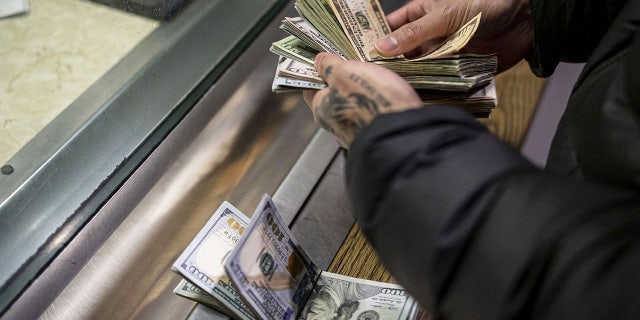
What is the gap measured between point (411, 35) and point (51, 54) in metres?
0.73

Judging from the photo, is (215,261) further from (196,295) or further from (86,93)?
(86,93)

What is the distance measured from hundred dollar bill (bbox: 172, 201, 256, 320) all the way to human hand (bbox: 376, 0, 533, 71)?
379 millimetres

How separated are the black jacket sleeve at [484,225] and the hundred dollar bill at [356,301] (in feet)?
1.01

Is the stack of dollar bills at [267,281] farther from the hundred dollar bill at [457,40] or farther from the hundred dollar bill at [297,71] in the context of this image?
the hundred dollar bill at [457,40]

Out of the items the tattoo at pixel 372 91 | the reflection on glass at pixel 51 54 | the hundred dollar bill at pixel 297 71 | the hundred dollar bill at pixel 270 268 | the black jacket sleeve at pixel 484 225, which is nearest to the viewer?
the black jacket sleeve at pixel 484 225

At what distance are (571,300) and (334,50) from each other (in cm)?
63

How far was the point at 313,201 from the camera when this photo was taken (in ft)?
3.64

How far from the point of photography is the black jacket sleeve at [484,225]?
0.54 m

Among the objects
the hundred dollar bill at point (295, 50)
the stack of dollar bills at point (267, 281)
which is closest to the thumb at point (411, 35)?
the hundred dollar bill at point (295, 50)

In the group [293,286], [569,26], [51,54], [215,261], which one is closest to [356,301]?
[293,286]

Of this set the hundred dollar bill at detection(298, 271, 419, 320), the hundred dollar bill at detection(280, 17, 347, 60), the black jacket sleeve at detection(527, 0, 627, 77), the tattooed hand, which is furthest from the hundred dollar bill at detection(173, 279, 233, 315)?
the black jacket sleeve at detection(527, 0, 627, 77)

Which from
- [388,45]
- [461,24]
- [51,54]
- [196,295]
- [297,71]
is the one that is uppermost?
[461,24]

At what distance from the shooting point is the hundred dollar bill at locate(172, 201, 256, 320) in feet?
2.91

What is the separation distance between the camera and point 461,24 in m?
1.10
